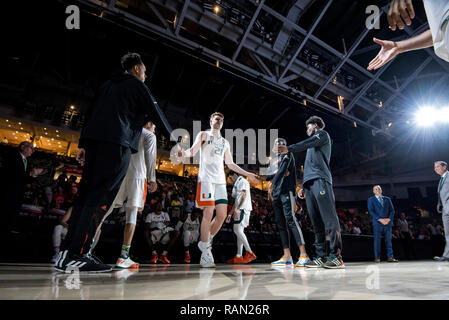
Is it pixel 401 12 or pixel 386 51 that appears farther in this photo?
pixel 386 51

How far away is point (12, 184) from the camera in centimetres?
354

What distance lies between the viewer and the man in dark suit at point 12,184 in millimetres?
3453

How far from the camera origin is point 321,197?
2805mm

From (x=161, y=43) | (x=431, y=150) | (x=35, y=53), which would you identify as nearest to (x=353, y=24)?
(x=161, y=43)

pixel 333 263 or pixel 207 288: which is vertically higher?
pixel 207 288

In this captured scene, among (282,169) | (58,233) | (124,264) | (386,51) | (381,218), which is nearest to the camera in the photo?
(386,51)

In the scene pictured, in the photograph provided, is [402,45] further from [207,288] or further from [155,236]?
[155,236]

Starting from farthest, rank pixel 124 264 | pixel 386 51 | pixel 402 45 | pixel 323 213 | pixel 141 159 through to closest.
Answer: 1. pixel 141 159
2. pixel 323 213
3. pixel 124 264
4. pixel 386 51
5. pixel 402 45

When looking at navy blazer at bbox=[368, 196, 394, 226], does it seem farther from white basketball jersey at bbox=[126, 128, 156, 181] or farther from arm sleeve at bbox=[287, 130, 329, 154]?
white basketball jersey at bbox=[126, 128, 156, 181]

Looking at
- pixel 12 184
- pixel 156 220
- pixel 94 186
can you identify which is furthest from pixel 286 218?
pixel 12 184

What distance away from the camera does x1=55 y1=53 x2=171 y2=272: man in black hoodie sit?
1.63 m

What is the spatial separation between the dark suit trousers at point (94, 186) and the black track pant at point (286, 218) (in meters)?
2.43

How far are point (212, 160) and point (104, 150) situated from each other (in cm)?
153

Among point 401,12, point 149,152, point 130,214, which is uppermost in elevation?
point 401,12
